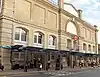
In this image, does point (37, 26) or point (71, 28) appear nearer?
point (37, 26)

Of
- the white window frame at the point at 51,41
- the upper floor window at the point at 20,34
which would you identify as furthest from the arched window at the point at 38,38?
the upper floor window at the point at 20,34

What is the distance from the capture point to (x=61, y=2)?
4206 centimetres

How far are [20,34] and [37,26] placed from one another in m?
3.84

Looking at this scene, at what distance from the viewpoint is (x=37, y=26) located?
112 feet

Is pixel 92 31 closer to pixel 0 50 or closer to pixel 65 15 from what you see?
pixel 65 15

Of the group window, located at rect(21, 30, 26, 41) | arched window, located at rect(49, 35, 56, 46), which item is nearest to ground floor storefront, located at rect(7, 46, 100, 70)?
window, located at rect(21, 30, 26, 41)

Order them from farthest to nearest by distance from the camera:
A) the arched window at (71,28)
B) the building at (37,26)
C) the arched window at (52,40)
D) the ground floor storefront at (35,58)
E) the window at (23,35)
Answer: the arched window at (71,28), the arched window at (52,40), the window at (23,35), the ground floor storefront at (35,58), the building at (37,26)

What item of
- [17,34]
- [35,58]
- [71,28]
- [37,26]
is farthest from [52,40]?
[17,34]

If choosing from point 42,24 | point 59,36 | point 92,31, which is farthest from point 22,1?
point 92,31

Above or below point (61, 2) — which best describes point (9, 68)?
below

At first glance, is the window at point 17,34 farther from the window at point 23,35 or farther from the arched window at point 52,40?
the arched window at point 52,40

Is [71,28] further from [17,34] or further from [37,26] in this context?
[17,34]

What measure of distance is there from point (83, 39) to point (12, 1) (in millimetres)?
25838

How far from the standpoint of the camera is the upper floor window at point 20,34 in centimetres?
3053
